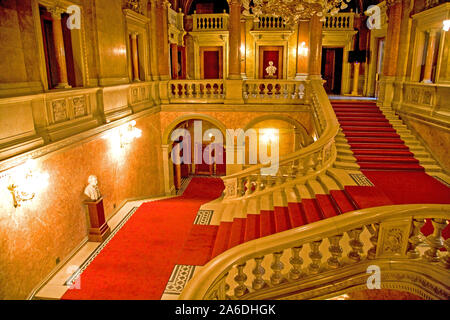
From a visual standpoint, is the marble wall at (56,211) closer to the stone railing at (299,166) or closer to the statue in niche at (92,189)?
the statue in niche at (92,189)

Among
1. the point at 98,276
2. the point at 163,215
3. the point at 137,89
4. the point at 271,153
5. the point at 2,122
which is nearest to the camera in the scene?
the point at 2,122

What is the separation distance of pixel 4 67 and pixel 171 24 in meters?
10.6

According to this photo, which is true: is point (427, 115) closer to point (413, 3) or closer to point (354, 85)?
point (413, 3)

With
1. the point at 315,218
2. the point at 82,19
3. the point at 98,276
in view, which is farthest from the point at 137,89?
the point at 315,218

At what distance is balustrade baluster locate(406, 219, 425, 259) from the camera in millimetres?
3545

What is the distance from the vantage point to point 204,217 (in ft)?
26.2

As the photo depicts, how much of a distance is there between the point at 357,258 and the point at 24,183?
16.6 feet

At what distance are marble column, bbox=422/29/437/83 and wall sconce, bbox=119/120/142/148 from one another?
850 cm

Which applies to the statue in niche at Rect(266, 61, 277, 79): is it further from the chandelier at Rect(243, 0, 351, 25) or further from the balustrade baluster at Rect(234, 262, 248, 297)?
the balustrade baluster at Rect(234, 262, 248, 297)

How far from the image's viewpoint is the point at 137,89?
34.5ft

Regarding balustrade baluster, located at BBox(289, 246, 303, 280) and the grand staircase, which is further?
the grand staircase

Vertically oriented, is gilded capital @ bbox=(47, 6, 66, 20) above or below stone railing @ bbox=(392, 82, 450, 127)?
above

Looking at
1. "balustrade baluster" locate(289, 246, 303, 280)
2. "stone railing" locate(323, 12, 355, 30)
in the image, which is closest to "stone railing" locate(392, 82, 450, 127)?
"balustrade baluster" locate(289, 246, 303, 280)

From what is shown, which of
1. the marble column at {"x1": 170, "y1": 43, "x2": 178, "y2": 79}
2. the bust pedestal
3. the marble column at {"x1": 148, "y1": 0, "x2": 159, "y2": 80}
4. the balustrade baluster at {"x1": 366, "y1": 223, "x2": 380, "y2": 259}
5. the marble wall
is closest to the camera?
the balustrade baluster at {"x1": 366, "y1": 223, "x2": 380, "y2": 259}
